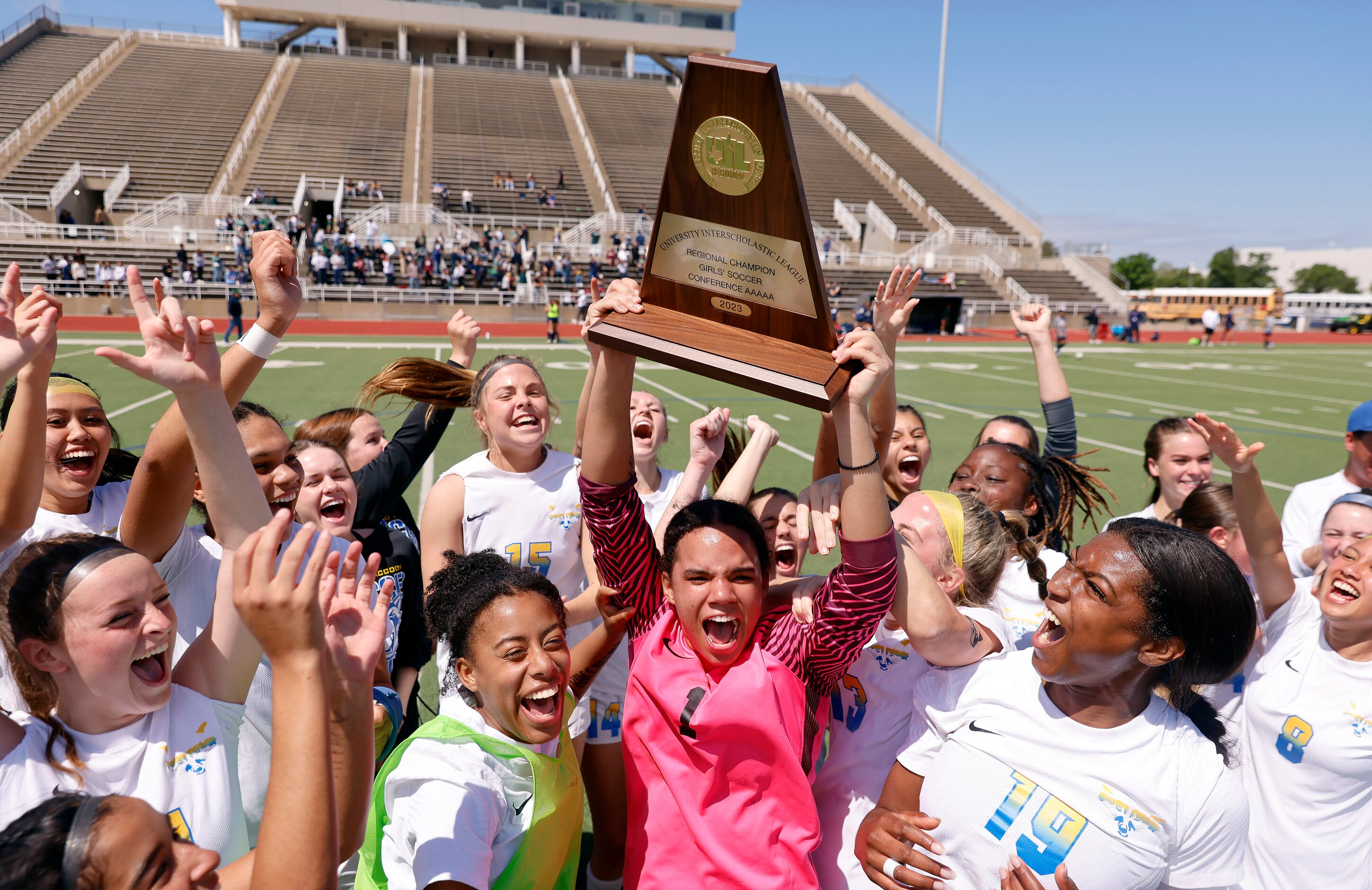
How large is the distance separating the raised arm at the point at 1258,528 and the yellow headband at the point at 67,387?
3819mm

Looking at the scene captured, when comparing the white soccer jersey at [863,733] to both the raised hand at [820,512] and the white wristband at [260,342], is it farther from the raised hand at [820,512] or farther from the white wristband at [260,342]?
the white wristband at [260,342]

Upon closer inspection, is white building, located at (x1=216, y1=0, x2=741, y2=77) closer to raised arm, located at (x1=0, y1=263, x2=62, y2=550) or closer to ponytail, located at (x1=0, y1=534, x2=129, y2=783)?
raised arm, located at (x1=0, y1=263, x2=62, y2=550)

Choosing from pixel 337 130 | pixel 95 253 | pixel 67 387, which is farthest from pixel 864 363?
pixel 337 130

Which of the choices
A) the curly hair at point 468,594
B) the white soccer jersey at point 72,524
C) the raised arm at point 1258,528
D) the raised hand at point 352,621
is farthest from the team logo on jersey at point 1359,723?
the white soccer jersey at point 72,524

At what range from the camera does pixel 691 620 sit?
2281 mm

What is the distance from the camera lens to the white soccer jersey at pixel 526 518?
11.2 ft

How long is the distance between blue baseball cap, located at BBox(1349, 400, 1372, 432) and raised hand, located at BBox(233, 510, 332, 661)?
4.64 metres

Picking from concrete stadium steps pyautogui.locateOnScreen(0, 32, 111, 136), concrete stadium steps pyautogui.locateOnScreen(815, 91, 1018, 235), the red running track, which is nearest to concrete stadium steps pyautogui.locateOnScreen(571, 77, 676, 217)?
concrete stadium steps pyautogui.locateOnScreen(815, 91, 1018, 235)

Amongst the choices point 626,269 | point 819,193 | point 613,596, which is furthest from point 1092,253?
point 613,596

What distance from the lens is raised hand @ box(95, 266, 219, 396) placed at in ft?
6.18

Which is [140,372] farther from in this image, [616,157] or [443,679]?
[616,157]

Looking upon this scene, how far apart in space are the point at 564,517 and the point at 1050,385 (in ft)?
8.49

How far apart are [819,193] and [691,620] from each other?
45293 millimetres

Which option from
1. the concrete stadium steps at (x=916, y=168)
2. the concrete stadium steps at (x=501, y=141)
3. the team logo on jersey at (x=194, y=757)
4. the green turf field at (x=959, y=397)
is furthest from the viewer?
the concrete stadium steps at (x=916, y=168)
